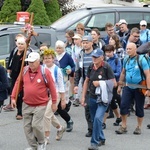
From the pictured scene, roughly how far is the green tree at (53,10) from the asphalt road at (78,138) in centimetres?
1287

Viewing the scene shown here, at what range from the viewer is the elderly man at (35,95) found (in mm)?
8344

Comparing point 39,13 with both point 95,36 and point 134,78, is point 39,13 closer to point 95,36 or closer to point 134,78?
point 95,36

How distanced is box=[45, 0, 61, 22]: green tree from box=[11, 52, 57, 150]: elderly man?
15.3m

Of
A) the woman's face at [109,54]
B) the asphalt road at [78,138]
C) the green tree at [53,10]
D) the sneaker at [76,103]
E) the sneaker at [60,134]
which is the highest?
the woman's face at [109,54]

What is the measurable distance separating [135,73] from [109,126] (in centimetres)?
146

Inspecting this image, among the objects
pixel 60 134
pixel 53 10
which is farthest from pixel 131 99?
pixel 53 10

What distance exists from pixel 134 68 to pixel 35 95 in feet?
6.83

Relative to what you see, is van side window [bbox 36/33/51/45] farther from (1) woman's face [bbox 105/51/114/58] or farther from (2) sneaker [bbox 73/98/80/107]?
(1) woman's face [bbox 105/51/114/58]

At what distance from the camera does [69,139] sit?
31.8 feet

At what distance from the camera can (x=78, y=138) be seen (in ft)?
31.9

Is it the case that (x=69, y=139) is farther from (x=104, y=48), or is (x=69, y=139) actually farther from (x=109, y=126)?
(x=104, y=48)

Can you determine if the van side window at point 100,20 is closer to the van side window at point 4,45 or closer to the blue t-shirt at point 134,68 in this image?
the van side window at point 4,45

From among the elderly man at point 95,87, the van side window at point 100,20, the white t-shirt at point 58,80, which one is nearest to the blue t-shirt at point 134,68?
the elderly man at point 95,87

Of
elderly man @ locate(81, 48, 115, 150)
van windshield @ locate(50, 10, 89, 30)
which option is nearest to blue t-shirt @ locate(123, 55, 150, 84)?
elderly man @ locate(81, 48, 115, 150)
